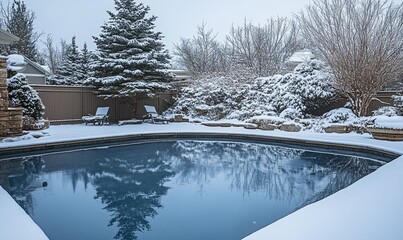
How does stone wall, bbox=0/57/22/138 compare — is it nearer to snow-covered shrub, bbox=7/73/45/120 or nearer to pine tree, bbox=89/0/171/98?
snow-covered shrub, bbox=7/73/45/120

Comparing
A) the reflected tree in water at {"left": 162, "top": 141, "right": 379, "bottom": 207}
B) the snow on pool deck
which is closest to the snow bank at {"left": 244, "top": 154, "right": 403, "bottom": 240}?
the snow on pool deck

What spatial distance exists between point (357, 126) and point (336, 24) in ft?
13.0

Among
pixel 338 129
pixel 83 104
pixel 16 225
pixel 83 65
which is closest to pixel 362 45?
pixel 338 129

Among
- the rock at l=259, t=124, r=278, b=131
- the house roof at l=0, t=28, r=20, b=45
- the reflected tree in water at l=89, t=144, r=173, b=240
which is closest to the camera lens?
the reflected tree in water at l=89, t=144, r=173, b=240

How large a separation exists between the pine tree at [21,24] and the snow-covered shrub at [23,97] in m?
13.2

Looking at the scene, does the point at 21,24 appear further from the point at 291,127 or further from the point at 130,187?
the point at 130,187

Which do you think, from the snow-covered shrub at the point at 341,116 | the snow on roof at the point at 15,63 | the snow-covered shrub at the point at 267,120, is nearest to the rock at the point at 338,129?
the snow-covered shrub at the point at 341,116

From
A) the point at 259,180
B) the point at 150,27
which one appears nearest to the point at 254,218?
the point at 259,180

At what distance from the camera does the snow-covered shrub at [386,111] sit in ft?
36.4

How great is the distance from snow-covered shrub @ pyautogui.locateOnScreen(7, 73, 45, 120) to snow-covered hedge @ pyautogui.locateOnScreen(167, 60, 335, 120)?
6.37 meters

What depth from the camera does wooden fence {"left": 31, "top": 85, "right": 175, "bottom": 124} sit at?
12414 mm

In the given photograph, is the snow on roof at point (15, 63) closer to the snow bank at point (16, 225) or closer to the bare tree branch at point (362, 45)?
the snow bank at point (16, 225)

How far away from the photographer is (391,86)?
46.8 ft

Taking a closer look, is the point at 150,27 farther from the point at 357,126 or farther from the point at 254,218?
the point at 254,218
